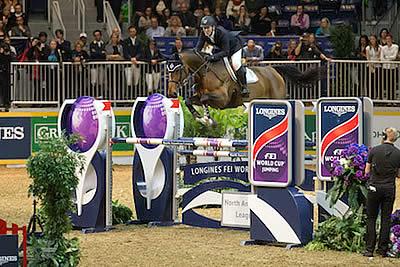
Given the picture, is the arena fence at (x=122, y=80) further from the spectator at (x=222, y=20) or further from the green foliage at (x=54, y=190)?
the green foliage at (x=54, y=190)

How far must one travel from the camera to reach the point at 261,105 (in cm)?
1070

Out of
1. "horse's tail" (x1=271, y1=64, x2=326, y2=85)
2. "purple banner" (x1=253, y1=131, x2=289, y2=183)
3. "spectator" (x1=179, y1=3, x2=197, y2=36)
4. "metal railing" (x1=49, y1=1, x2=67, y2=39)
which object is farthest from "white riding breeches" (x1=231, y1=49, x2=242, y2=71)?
"metal railing" (x1=49, y1=1, x2=67, y2=39)

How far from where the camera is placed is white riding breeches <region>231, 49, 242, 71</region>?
1681cm

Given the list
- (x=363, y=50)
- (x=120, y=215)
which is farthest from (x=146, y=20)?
(x=120, y=215)

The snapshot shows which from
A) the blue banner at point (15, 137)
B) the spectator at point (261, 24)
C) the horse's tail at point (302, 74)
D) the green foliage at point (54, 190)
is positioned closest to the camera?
the green foliage at point (54, 190)

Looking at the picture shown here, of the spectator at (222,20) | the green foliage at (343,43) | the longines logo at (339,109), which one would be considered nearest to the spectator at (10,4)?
the spectator at (222,20)

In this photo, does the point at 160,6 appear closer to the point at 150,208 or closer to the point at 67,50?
the point at 67,50

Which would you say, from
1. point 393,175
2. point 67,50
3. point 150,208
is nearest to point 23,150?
point 67,50

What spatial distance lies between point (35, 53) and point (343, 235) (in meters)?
13.2

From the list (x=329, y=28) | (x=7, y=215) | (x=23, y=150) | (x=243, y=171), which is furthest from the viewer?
(x=329, y=28)

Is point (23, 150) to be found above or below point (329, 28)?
below

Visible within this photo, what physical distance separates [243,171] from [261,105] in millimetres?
1631

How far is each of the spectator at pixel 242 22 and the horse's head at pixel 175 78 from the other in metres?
9.79

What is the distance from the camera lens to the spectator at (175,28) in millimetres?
24297
